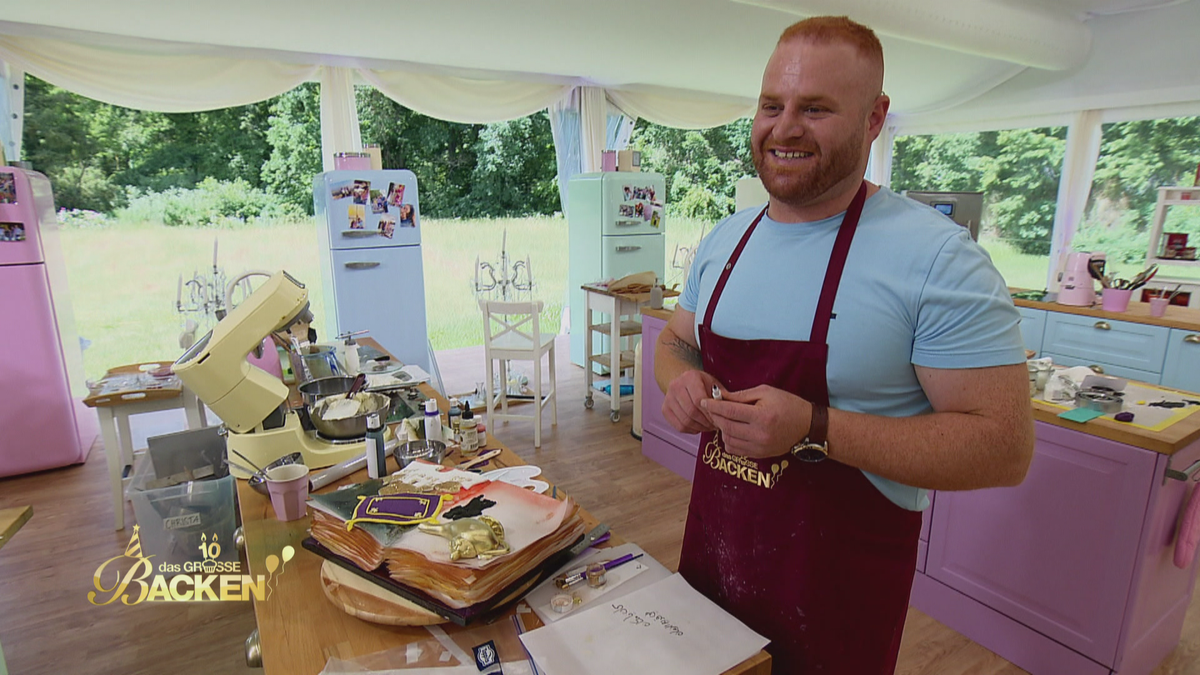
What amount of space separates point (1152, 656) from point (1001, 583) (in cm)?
48

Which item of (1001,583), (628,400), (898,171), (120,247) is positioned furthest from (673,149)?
(1001,583)

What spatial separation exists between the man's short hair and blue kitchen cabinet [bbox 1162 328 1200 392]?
3.36 m

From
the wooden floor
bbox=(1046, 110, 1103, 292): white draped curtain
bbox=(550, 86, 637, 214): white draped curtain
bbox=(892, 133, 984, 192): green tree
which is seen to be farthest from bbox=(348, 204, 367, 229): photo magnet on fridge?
bbox=(892, 133, 984, 192): green tree

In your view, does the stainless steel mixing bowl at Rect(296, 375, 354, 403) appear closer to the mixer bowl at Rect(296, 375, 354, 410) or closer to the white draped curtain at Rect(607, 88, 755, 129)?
the mixer bowl at Rect(296, 375, 354, 410)

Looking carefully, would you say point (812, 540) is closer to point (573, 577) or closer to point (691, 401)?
point (691, 401)

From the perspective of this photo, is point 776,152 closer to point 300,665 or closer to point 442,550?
point 442,550

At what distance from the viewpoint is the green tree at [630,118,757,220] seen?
9.11 meters

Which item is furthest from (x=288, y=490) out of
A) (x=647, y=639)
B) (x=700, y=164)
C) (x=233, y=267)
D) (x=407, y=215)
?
(x=700, y=164)

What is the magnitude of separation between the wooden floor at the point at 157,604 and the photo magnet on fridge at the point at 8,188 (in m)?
1.47

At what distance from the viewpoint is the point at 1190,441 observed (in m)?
1.64

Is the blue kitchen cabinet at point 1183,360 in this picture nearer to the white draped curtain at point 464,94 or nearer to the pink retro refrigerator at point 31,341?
the white draped curtain at point 464,94

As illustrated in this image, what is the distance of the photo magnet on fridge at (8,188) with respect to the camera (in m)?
3.01

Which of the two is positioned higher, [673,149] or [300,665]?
[673,149]

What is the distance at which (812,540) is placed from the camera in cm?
97
